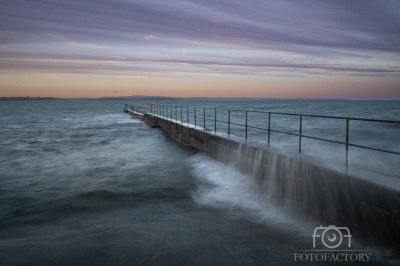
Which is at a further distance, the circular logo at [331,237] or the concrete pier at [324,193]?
the circular logo at [331,237]

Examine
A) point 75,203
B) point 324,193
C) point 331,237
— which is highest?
point 324,193

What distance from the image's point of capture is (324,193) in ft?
14.8

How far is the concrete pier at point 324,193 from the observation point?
3611mm

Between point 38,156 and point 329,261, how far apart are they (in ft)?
37.4

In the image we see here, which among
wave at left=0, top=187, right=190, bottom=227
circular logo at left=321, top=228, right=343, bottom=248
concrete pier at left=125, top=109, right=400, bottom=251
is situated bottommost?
wave at left=0, top=187, right=190, bottom=227

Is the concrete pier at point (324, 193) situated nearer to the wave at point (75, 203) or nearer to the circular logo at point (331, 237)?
the circular logo at point (331, 237)

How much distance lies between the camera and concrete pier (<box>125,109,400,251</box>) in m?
3.61

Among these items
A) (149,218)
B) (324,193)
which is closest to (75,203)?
(149,218)

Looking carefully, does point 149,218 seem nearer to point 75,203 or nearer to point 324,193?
point 75,203

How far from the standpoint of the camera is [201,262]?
12.7 feet

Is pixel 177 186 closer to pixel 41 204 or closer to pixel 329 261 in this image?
pixel 41 204

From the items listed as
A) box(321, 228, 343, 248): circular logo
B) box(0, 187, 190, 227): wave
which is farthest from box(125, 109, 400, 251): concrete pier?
box(0, 187, 190, 227): wave

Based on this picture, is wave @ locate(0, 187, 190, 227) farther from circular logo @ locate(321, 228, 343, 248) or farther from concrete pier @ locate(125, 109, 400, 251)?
circular logo @ locate(321, 228, 343, 248)

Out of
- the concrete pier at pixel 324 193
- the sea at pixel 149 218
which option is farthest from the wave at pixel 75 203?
the concrete pier at pixel 324 193
